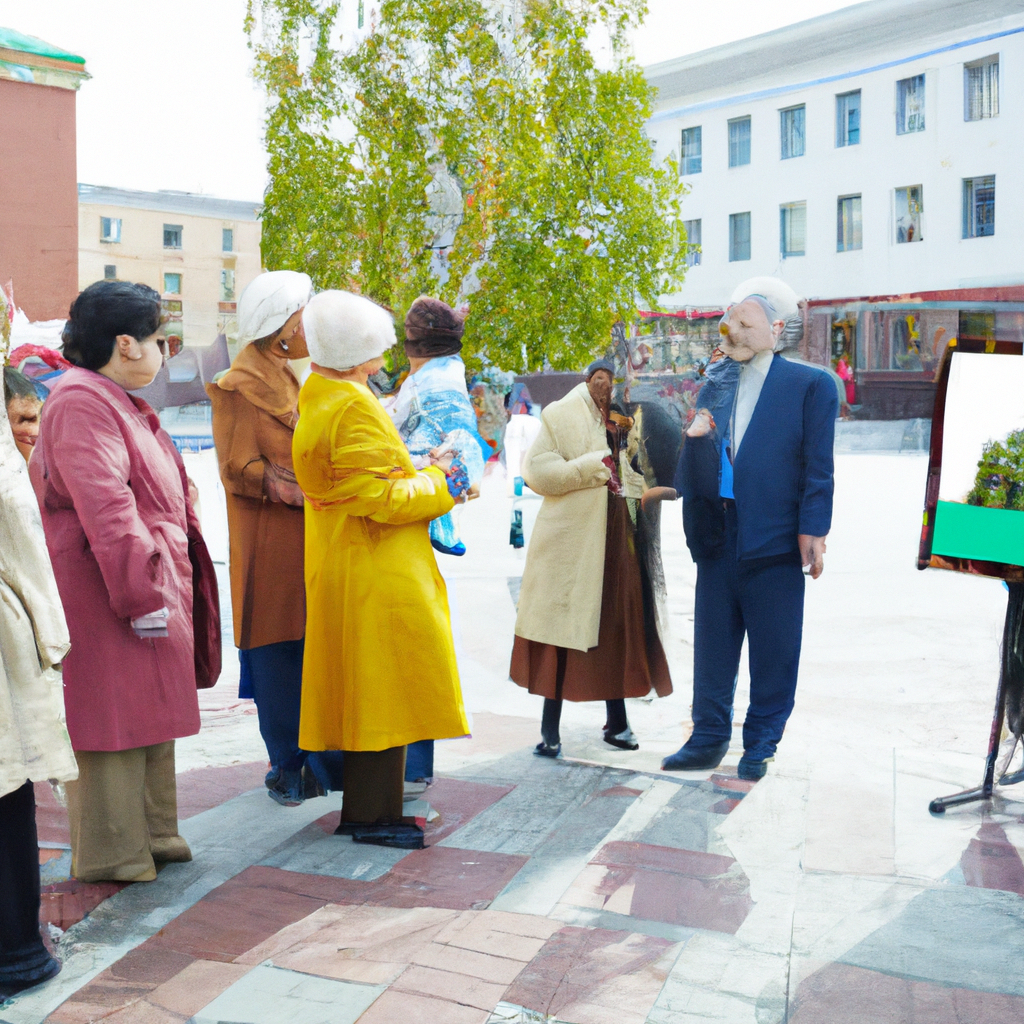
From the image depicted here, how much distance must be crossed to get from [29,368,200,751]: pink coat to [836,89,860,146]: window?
24.6m

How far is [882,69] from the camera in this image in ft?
79.3

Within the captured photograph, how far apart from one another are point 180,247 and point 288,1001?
22.9 metres

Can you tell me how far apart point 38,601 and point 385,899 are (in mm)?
1256

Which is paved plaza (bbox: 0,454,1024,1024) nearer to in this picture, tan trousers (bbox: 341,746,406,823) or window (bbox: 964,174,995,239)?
tan trousers (bbox: 341,746,406,823)

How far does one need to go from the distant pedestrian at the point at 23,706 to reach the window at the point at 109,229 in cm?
2171

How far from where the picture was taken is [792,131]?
2625cm

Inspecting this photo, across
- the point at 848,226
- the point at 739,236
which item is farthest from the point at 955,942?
the point at 739,236

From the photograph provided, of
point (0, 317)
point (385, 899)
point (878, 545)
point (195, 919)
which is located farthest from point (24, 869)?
point (878, 545)

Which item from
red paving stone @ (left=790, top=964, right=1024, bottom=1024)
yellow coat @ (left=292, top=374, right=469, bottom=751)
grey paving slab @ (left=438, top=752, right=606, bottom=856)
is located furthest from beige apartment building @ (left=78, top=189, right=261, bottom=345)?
red paving stone @ (left=790, top=964, right=1024, bottom=1024)

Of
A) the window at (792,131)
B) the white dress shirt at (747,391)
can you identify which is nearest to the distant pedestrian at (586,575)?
the white dress shirt at (747,391)

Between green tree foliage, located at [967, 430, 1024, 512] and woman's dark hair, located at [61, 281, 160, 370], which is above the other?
woman's dark hair, located at [61, 281, 160, 370]

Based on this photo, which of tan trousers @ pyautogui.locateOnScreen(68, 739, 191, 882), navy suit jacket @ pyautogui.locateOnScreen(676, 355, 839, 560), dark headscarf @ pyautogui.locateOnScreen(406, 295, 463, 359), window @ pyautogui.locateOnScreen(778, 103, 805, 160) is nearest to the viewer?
tan trousers @ pyautogui.locateOnScreen(68, 739, 191, 882)

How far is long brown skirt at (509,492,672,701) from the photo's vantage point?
4719mm

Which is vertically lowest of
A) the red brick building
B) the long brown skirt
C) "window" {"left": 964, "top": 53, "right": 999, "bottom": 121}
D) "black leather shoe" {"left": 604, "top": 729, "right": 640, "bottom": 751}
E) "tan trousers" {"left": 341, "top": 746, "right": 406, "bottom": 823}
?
"black leather shoe" {"left": 604, "top": 729, "right": 640, "bottom": 751}
